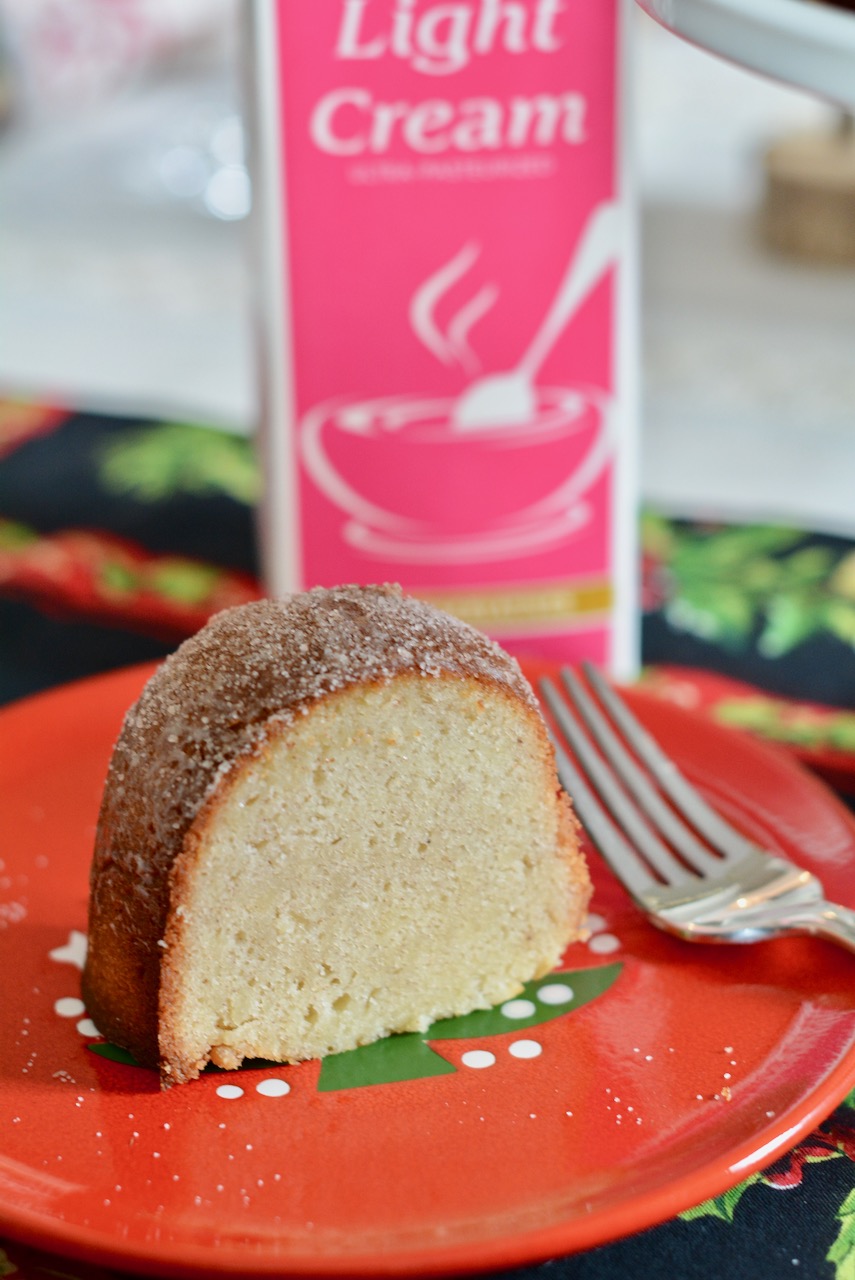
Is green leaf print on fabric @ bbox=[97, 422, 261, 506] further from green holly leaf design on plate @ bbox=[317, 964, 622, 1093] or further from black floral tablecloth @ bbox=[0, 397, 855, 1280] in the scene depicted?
green holly leaf design on plate @ bbox=[317, 964, 622, 1093]

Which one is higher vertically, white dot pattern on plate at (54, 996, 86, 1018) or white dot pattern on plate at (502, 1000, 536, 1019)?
white dot pattern on plate at (54, 996, 86, 1018)

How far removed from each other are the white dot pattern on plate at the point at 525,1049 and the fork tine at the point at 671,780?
0.62ft

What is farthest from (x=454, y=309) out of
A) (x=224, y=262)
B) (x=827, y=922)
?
(x=224, y=262)

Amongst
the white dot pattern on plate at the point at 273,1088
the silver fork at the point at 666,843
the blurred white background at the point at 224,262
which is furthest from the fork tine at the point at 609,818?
the blurred white background at the point at 224,262

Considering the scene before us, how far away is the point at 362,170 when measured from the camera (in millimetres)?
1126

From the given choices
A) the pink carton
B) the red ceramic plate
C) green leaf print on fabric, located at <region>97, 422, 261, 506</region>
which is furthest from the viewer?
green leaf print on fabric, located at <region>97, 422, 261, 506</region>

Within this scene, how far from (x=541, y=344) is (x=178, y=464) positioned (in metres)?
0.51

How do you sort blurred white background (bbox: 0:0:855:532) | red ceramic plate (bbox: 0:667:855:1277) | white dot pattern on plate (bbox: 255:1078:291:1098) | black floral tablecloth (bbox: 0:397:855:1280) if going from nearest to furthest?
red ceramic plate (bbox: 0:667:855:1277) → white dot pattern on plate (bbox: 255:1078:291:1098) → black floral tablecloth (bbox: 0:397:855:1280) → blurred white background (bbox: 0:0:855:532)

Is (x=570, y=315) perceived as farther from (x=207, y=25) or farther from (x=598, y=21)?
(x=207, y=25)

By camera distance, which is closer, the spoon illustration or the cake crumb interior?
the cake crumb interior

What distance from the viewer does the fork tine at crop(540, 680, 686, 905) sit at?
0.89m

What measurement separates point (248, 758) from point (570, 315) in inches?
22.7

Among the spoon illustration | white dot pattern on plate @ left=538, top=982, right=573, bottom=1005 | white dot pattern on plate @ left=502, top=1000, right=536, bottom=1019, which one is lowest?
white dot pattern on plate @ left=502, top=1000, right=536, bottom=1019

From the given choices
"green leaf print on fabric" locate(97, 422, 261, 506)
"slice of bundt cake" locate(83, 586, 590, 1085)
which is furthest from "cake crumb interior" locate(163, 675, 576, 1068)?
"green leaf print on fabric" locate(97, 422, 261, 506)
